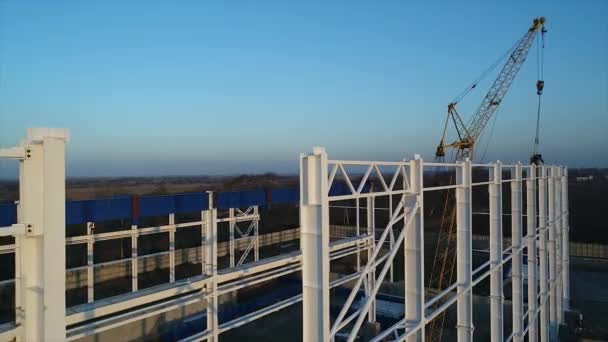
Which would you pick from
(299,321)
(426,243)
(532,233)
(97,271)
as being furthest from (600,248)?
(97,271)

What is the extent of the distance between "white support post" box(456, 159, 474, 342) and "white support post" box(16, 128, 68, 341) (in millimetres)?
9084

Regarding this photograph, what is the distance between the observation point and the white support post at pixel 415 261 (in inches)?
316

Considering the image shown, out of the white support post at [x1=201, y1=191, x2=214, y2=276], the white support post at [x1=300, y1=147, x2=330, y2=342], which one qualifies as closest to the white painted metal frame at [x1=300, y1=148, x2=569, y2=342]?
the white support post at [x1=300, y1=147, x2=330, y2=342]

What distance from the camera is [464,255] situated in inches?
408

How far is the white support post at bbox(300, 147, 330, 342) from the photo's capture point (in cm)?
561

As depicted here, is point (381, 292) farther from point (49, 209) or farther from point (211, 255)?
point (49, 209)

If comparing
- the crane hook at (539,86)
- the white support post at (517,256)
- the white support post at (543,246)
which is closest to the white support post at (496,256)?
the white support post at (517,256)

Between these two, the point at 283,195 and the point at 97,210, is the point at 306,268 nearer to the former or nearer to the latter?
the point at 97,210

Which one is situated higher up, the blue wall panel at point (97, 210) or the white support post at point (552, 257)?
the blue wall panel at point (97, 210)

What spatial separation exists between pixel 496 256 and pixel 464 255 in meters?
2.54

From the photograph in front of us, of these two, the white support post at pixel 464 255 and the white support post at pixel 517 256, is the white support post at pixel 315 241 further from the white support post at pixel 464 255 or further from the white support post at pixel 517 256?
the white support post at pixel 517 256

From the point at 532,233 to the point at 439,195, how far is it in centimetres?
5468

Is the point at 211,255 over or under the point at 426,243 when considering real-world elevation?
over

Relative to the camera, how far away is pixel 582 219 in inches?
2127
